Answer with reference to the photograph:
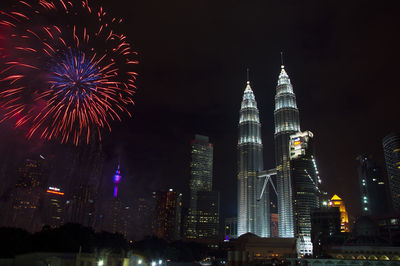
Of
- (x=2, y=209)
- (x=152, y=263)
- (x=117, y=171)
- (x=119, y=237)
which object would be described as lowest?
(x=152, y=263)

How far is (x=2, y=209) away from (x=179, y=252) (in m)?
83.0

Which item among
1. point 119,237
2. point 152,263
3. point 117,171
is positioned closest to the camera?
point 119,237

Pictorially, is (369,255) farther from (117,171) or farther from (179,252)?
(117,171)

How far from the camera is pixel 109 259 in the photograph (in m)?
92.9

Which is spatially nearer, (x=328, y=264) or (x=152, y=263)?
(x=328, y=264)

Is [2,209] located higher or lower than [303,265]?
higher

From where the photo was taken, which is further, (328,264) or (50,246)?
(328,264)

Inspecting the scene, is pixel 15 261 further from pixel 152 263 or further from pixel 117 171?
pixel 117 171

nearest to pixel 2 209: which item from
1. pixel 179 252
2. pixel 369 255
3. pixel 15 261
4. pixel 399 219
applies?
pixel 179 252

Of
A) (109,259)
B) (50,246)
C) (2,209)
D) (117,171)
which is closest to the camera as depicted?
Result: (50,246)

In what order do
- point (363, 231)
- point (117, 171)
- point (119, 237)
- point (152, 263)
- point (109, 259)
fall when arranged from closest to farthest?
point (109, 259) < point (119, 237) < point (152, 263) < point (363, 231) < point (117, 171)

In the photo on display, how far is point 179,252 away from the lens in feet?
526

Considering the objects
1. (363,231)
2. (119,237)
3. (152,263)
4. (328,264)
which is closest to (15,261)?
(119,237)

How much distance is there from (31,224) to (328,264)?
156827mm
